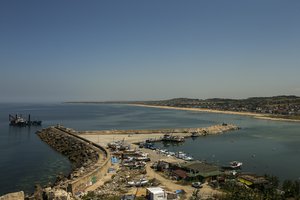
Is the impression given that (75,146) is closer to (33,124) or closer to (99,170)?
(99,170)

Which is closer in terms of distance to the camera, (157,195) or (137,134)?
(157,195)

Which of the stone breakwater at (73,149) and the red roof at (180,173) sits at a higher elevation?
the red roof at (180,173)

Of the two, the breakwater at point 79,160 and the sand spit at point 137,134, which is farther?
the sand spit at point 137,134

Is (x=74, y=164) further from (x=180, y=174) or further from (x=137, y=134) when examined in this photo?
(x=137, y=134)

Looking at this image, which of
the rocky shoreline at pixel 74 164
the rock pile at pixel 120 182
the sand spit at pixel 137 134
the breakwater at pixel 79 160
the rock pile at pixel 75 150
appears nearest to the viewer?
the rocky shoreline at pixel 74 164

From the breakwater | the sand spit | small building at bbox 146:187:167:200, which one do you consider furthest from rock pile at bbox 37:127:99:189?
small building at bbox 146:187:167:200

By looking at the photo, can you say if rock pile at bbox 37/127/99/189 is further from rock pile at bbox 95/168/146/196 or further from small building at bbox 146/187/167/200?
small building at bbox 146/187/167/200

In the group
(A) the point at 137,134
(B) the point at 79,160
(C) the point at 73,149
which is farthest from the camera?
(A) the point at 137,134

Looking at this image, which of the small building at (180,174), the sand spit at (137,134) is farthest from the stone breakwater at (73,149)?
the small building at (180,174)

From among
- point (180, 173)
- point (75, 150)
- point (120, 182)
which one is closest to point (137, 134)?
point (75, 150)

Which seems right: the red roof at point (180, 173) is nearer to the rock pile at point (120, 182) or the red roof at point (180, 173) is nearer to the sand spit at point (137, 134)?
the rock pile at point (120, 182)
